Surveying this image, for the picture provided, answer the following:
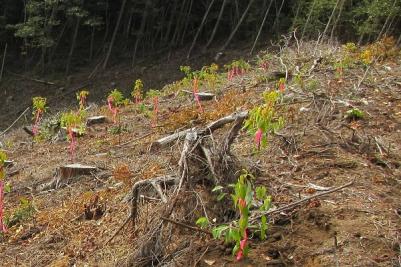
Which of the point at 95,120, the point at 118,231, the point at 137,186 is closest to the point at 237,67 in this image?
the point at 95,120

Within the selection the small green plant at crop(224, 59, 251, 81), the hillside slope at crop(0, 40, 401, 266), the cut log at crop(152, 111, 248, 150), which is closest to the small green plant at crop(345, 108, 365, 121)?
the hillside slope at crop(0, 40, 401, 266)

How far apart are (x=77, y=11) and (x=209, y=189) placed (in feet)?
54.5

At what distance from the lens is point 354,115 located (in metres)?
5.22

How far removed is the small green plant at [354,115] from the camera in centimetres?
520

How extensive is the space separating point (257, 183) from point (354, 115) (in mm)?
1961

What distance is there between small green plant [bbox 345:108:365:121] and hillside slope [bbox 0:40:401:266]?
11 mm

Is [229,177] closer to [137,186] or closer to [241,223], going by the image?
[137,186]

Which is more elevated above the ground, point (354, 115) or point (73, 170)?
point (354, 115)

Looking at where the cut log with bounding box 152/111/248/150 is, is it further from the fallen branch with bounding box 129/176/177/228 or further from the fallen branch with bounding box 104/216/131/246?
the fallen branch with bounding box 104/216/131/246

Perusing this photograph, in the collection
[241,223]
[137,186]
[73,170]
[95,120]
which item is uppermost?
[241,223]

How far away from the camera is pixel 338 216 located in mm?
3180

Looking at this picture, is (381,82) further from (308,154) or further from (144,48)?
(144,48)

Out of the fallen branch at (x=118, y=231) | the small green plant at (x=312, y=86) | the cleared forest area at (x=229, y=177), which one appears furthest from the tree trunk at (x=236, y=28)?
the fallen branch at (x=118, y=231)

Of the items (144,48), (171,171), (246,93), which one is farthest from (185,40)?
(171,171)
